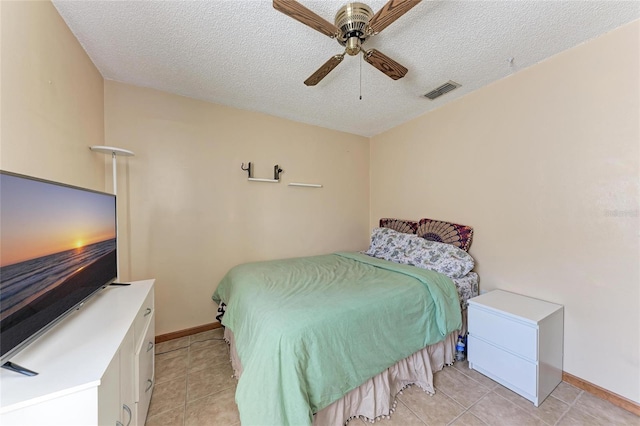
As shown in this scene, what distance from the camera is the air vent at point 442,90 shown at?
220cm

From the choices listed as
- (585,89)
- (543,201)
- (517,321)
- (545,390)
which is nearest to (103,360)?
(517,321)

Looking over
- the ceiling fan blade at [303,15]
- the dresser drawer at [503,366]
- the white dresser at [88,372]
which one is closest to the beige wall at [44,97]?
the white dresser at [88,372]

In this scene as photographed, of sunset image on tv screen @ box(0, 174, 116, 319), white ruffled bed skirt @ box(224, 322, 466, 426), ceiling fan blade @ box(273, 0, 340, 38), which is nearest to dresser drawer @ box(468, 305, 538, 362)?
white ruffled bed skirt @ box(224, 322, 466, 426)

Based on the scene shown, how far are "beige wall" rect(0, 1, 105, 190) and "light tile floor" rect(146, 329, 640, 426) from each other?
64.0 inches

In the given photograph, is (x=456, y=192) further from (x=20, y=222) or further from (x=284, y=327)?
(x=20, y=222)

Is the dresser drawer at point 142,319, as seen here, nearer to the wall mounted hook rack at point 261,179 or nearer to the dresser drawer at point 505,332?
the wall mounted hook rack at point 261,179

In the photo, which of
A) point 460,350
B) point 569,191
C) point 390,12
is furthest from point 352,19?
point 460,350

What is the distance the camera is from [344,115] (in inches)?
116

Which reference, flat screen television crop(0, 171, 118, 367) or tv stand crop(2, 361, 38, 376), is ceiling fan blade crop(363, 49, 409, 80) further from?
tv stand crop(2, 361, 38, 376)

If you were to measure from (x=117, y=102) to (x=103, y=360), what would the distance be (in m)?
2.34

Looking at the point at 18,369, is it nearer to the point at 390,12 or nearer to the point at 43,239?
the point at 43,239

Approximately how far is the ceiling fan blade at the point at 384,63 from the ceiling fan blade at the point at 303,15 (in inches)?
10.6

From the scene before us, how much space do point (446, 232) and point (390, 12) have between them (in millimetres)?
2114

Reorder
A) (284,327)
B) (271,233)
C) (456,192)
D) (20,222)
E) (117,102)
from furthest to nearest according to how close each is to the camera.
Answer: (271,233) < (456,192) < (117,102) < (284,327) < (20,222)
